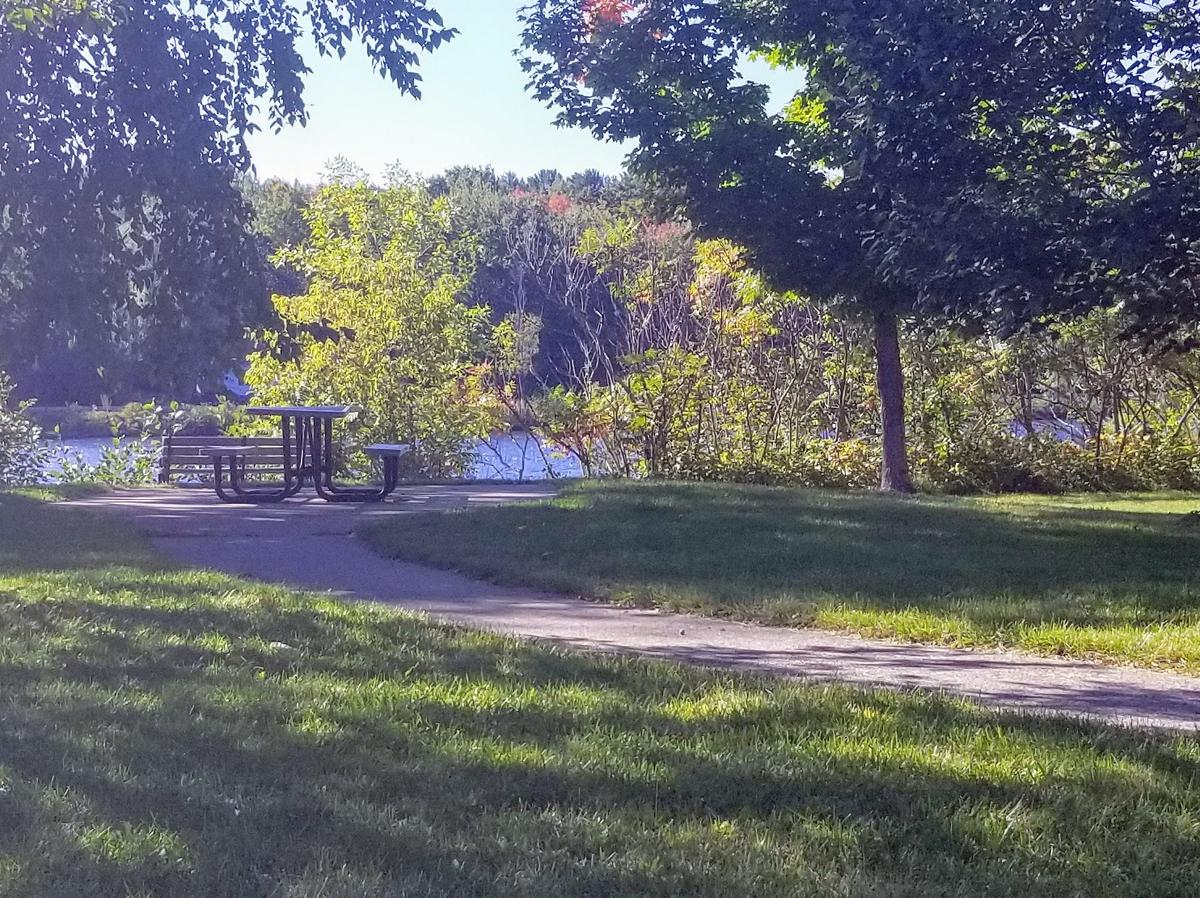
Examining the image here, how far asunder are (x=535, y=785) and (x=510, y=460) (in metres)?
22.7

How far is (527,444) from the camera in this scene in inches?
1051

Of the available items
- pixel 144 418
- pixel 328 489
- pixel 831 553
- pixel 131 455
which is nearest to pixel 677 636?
pixel 831 553

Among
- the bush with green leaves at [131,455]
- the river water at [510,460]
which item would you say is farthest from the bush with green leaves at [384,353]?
the bush with green leaves at [131,455]

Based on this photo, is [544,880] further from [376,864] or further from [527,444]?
[527,444]

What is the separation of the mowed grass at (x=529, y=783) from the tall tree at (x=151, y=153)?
6.60 meters

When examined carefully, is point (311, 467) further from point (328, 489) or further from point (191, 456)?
point (191, 456)

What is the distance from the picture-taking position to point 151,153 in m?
12.2

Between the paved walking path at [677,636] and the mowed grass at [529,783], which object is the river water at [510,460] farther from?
the mowed grass at [529,783]

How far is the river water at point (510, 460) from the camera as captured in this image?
2402cm

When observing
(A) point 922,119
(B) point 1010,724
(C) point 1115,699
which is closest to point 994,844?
(B) point 1010,724

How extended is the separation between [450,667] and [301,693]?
2.99ft

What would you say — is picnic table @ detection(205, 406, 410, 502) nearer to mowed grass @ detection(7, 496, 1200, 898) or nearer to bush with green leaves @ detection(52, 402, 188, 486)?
bush with green leaves @ detection(52, 402, 188, 486)

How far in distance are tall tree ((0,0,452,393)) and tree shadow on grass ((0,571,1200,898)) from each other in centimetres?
687

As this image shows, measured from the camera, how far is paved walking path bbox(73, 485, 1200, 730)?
21.3 feet
